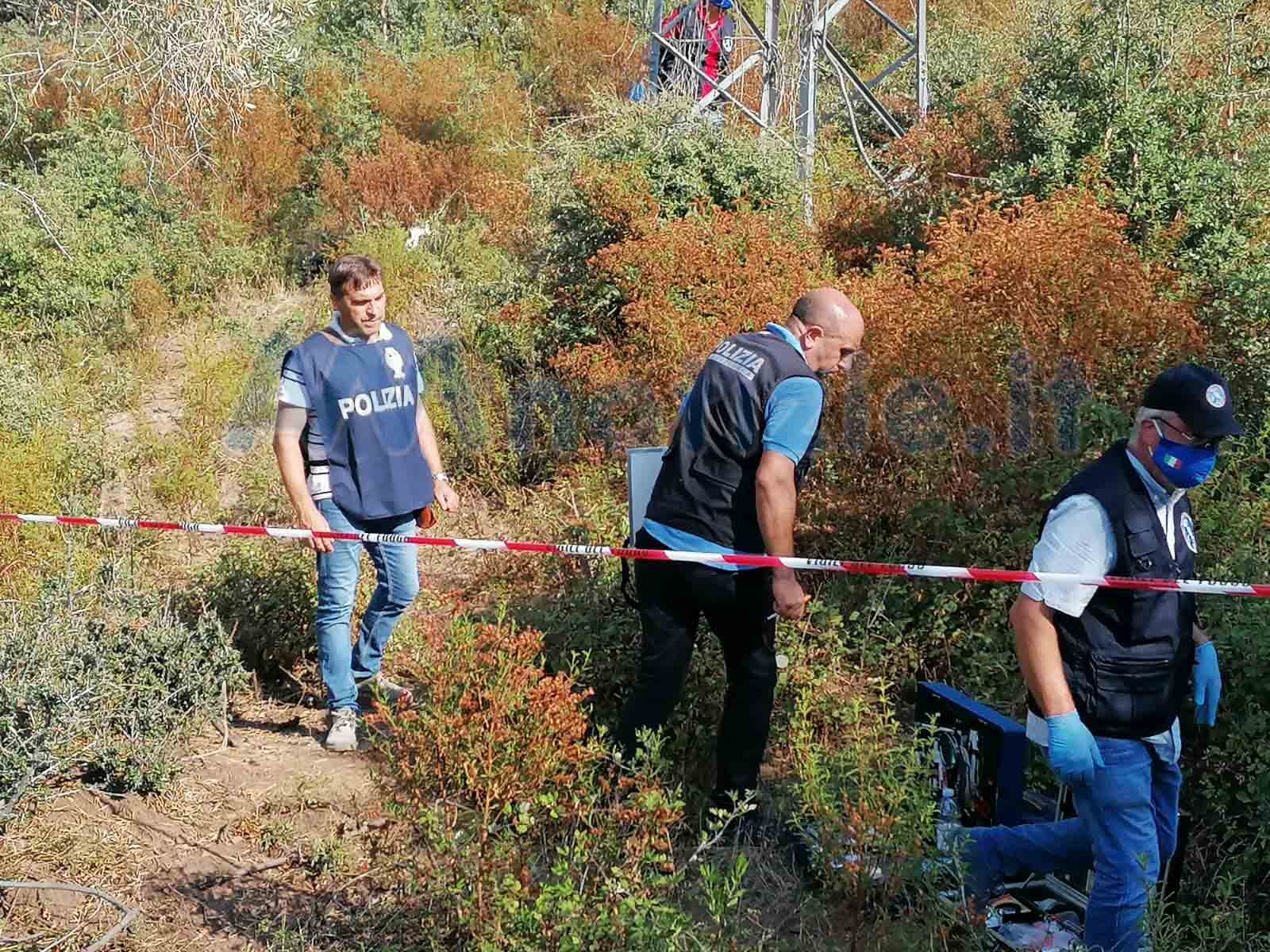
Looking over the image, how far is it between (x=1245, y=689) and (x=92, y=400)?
7.35 m

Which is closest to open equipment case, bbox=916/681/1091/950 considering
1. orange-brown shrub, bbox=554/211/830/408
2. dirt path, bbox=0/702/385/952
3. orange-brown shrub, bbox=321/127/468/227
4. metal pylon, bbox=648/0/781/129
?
dirt path, bbox=0/702/385/952

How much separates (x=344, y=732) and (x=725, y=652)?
160cm

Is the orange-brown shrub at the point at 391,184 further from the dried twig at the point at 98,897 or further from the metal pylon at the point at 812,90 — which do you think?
the dried twig at the point at 98,897

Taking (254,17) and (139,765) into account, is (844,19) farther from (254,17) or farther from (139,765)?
(139,765)

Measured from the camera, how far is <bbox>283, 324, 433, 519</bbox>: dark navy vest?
4.57 m

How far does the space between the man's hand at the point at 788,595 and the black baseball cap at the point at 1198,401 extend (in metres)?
1.12

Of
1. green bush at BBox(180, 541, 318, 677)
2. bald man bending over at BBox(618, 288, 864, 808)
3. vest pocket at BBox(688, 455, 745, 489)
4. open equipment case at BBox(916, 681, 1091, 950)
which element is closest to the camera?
open equipment case at BBox(916, 681, 1091, 950)

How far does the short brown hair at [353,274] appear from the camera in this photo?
177 inches

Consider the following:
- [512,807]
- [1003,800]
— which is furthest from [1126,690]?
[512,807]

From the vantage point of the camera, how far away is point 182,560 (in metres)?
6.50

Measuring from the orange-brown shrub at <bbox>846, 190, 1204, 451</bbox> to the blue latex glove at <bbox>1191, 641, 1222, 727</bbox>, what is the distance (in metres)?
1.93

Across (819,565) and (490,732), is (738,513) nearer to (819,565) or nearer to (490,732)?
(819,565)

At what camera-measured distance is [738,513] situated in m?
3.88

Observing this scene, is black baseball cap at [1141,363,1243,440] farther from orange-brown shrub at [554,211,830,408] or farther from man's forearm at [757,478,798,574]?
orange-brown shrub at [554,211,830,408]
